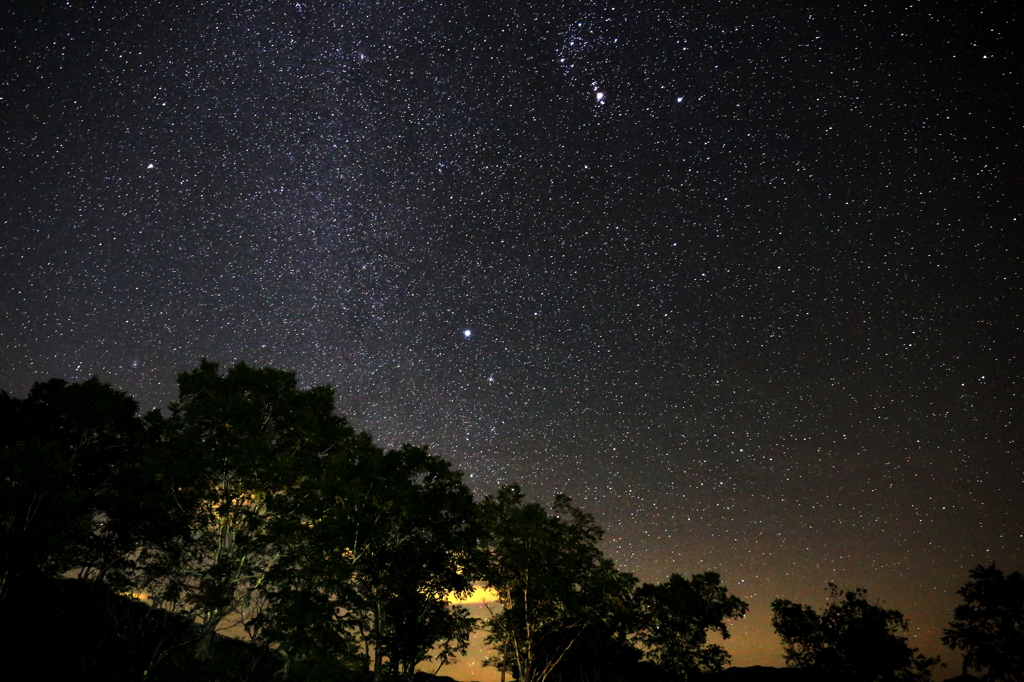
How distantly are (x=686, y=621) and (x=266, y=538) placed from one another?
36231 millimetres

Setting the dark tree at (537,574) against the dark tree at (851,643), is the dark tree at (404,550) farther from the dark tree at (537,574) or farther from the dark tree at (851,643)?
the dark tree at (851,643)

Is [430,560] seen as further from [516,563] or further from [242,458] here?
[242,458]

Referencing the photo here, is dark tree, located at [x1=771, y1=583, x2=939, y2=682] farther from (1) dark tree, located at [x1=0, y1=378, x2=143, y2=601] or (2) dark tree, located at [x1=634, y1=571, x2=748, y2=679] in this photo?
(1) dark tree, located at [x1=0, y1=378, x2=143, y2=601]

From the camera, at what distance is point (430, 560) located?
26031 millimetres

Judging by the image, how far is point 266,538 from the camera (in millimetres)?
20125

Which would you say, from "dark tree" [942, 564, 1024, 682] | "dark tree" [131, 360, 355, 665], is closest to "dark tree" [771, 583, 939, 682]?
"dark tree" [942, 564, 1024, 682]

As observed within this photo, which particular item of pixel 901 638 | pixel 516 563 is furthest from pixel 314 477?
pixel 901 638

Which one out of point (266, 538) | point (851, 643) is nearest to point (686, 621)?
point (851, 643)

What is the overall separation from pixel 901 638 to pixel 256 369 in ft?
178

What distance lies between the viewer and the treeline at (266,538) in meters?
19.4

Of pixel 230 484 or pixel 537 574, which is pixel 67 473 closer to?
pixel 230 484

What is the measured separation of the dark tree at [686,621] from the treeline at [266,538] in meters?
15.4

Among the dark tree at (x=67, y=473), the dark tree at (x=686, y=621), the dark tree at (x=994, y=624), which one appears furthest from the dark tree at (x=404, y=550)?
the dark tree at (x=994, y=624)

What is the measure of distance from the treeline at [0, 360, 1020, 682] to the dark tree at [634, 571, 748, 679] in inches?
607
